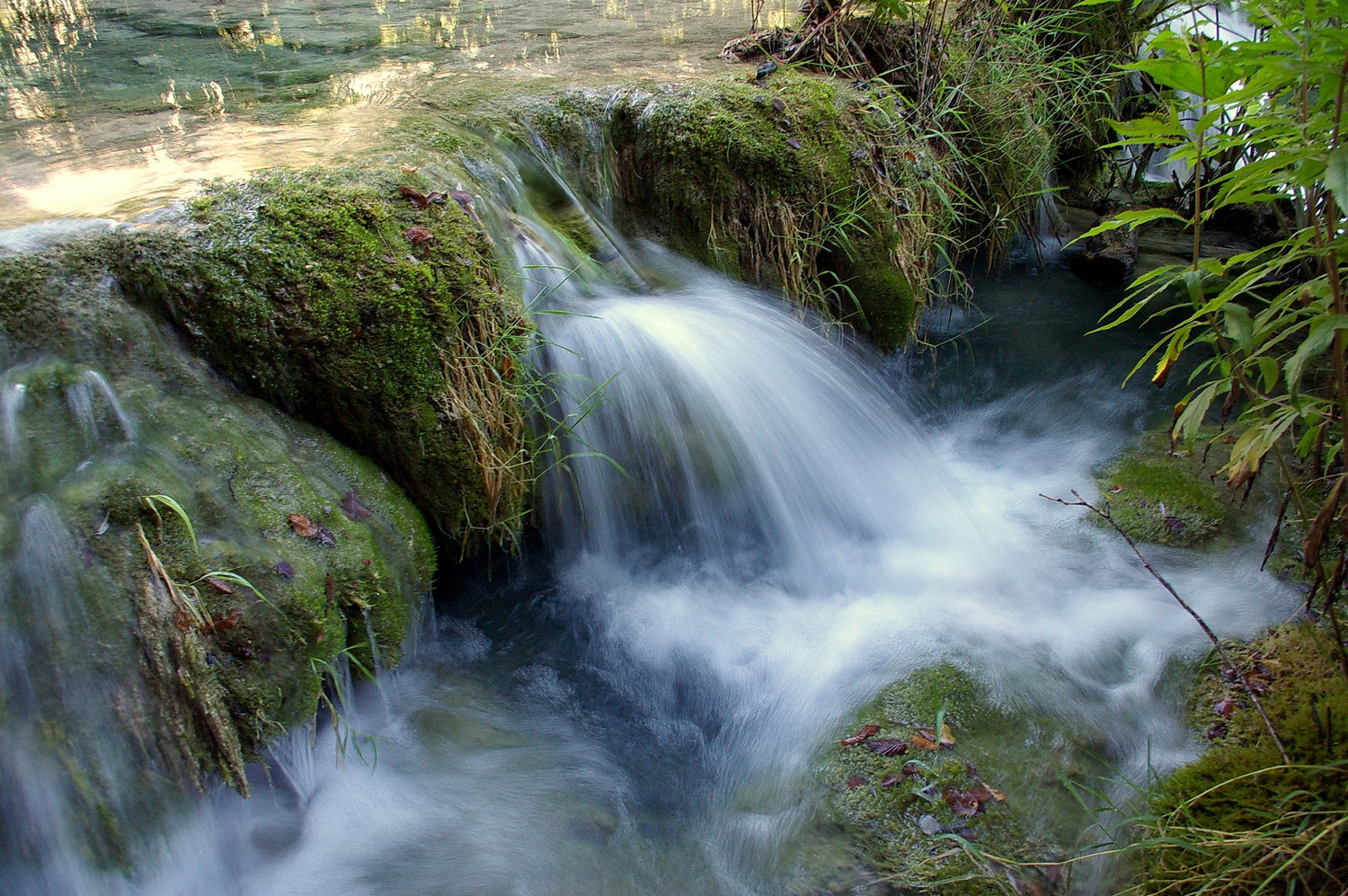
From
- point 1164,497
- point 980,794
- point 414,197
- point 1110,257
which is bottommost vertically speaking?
point 980,794

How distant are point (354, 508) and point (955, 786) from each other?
2.14 meters

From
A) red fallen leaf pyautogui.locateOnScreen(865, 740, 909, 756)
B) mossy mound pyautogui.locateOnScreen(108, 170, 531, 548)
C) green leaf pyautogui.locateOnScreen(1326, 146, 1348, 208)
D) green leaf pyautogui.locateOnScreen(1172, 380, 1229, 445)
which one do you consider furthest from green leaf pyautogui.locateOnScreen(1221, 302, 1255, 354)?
mossy mound pyautogui.locateOnScreen(108, 170, 531, 548)

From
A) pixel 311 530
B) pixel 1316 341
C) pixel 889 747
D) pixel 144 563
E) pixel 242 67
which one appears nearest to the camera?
pixel 1316 341

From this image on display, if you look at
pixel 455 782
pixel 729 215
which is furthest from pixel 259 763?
pixel 729 215

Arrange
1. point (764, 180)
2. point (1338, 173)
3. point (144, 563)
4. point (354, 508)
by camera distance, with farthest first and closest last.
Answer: point (764, 180)
point (354, 508)
point (144, 563)
point (1338, 173)

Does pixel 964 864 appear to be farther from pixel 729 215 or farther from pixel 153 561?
pixel 729 215

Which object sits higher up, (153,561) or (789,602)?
(153,561)

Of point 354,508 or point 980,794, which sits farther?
point 354,508

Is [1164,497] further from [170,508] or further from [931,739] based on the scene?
[170,508]

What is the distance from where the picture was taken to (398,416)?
2943 millimetres

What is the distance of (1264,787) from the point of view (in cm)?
208

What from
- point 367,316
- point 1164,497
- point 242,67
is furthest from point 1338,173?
point 242,67

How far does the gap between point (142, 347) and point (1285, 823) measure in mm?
3478

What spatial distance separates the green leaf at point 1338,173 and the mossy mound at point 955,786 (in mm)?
1704
